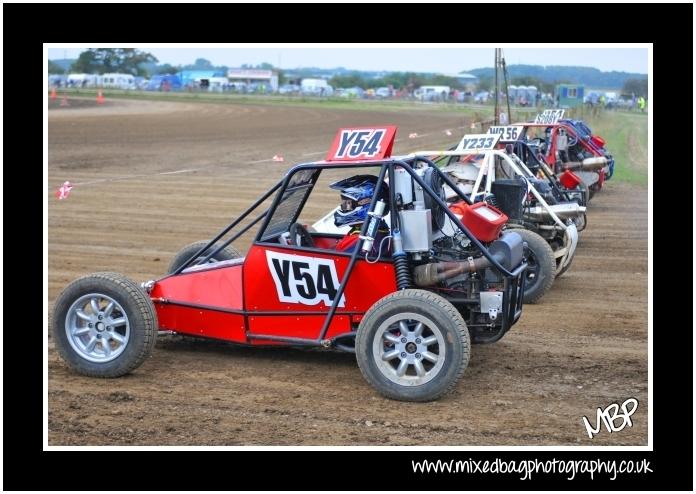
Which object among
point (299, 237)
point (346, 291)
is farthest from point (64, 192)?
point (346, 291)

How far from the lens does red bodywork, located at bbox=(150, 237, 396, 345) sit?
21.9 feet

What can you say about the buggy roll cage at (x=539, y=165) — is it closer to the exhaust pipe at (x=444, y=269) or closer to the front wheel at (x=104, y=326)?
the exhaust pipe at (x=444, y=269)

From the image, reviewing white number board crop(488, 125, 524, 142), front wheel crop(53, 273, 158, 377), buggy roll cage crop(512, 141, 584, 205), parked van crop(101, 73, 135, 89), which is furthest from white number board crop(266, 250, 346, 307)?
parked van crop(101, 73, 135, 89)

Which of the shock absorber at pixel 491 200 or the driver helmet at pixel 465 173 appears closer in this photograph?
the shock absorber at pixel 491 200

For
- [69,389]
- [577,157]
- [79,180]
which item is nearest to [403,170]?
[69,389]

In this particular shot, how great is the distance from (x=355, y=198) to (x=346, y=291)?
752mm

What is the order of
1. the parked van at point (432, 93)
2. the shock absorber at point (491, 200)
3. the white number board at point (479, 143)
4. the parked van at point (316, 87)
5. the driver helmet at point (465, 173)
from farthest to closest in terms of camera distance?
the parked van at point (316, 87) < the parked van at point (432, 93) < the white number board at point (479, 143) < the driver helmet at point (465, 173) < the shock absorber at point (491, 200)

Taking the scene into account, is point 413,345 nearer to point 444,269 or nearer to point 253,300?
point 444,269

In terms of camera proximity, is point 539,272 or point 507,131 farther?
point 507,131

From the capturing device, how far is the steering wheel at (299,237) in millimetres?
7216

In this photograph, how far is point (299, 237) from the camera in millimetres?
7359

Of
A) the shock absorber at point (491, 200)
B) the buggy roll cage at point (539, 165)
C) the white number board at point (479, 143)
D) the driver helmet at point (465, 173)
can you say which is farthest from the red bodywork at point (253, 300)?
the buggy roll cage at point (539, 165)

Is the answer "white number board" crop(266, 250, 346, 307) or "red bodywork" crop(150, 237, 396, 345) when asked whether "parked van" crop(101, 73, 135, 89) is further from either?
"white number board" crop(266, 250, 346, 307)

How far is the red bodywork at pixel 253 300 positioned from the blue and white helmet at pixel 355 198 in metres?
0.48
